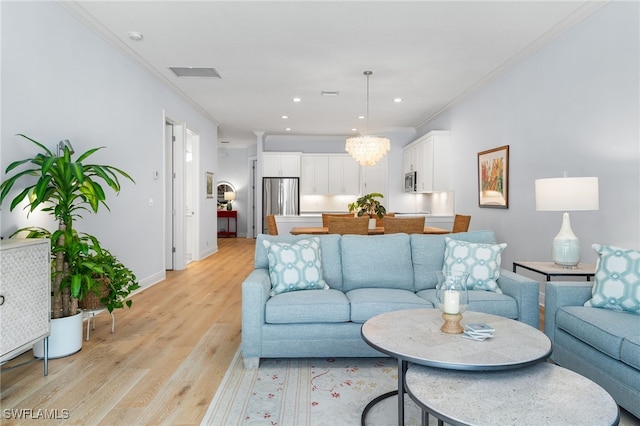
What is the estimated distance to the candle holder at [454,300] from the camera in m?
1.90

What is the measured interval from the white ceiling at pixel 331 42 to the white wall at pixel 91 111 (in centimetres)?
28

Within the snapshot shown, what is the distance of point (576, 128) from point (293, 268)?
2.90 m

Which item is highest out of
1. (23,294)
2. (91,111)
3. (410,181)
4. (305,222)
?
(91,111)

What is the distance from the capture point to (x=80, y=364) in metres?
2.73

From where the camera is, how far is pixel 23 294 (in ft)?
7.69

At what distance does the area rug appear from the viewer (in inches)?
81.5

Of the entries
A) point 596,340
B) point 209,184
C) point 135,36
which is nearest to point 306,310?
point 596,340

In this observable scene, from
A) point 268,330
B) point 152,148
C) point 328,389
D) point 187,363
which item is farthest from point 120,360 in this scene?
point 152,148

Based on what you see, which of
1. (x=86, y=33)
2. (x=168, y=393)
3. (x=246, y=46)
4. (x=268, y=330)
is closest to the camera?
(x=168, y=393)

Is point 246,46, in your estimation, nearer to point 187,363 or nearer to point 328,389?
point 187,363

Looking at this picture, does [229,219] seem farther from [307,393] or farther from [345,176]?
[307,393]

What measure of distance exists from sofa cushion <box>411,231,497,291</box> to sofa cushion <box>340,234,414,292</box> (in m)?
0.05

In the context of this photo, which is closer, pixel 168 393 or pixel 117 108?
pixel 168 393

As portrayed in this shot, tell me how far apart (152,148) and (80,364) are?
309 centimetres
